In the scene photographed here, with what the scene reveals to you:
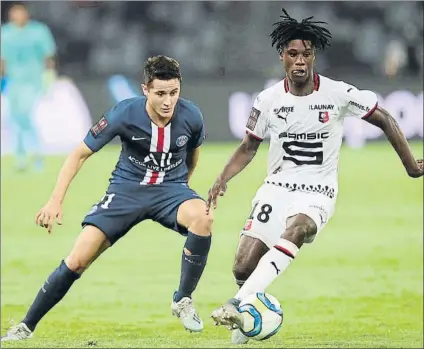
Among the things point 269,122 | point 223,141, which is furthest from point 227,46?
point 269,122

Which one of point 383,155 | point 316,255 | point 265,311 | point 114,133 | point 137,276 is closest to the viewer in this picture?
point 265,311

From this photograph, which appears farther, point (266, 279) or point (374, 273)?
point (374, 273)

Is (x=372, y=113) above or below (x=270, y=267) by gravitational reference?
above

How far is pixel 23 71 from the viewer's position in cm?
2097

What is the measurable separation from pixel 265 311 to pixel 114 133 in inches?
65.5

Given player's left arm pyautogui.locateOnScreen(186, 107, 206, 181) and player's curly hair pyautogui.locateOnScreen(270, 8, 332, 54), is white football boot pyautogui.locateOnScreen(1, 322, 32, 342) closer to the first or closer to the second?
player's left arm pyautogui.locateOnScreen(186, 107, 206, 181)

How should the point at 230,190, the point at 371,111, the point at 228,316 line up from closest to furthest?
the point at 228,316
the point at 371,111
the point at 230,190

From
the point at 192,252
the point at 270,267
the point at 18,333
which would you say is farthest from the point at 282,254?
the point at 18,333

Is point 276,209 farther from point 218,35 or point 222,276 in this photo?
point 218,35

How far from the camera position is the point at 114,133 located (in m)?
8.03

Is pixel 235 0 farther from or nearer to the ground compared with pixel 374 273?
farther from the ground

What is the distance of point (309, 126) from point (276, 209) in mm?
602

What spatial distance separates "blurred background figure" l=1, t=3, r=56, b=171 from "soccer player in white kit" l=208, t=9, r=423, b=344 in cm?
1287

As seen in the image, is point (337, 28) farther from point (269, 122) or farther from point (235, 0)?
point (269, 122)
